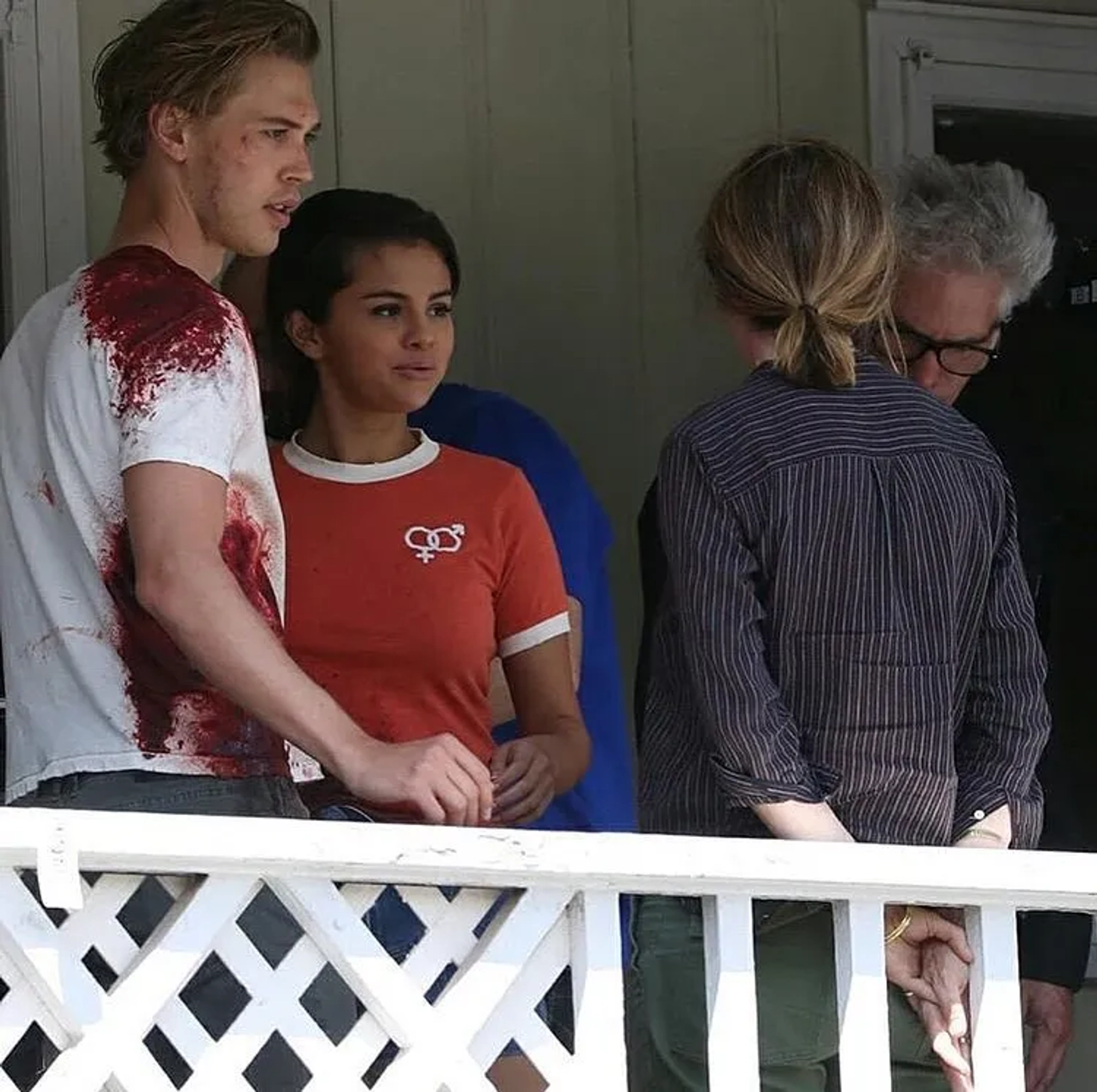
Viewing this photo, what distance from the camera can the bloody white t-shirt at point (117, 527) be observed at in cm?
264

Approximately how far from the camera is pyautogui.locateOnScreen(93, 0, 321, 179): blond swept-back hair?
2.86 metres

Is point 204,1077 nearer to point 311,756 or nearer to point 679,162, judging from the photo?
point 311,756

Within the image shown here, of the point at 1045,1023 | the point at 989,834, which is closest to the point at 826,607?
the point at 989,834

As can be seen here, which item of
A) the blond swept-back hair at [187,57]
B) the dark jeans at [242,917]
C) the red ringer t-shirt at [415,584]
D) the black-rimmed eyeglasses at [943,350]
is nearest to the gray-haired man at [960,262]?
the black-rimmed eyeglasses at [943,350]

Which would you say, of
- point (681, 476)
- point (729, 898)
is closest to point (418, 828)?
point (729, 898)

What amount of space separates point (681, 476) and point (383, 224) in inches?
36.5

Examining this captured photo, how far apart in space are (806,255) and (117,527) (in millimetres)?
794

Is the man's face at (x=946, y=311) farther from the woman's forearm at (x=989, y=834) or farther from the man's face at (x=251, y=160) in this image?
the man's face at (x=251, y=160)

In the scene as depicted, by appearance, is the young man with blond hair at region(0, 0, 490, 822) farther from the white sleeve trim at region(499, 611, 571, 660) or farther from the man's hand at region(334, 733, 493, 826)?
the white sleeve trim at region(499, 611, 571, 660)

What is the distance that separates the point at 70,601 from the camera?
2.68 m

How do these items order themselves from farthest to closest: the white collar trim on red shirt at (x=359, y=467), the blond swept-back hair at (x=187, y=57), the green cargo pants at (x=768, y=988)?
the white collar trim on red shirt at (x=359, y=467)
the blond swept-back hair at (x=187, y=57)
the green cargo pants at (x=768, y=988)

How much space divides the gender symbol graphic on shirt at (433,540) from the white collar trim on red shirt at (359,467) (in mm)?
108

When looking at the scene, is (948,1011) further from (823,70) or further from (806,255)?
(823,70)

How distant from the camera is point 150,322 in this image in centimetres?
269
